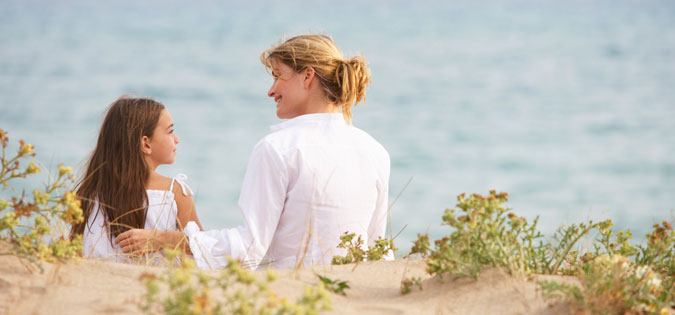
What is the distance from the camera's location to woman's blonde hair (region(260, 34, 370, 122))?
4.55 m

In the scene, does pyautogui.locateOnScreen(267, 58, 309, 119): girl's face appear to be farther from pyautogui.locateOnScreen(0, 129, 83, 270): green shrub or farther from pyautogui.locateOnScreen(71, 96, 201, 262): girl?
pyautogui.locateOnScreen(0, 129, 83, 270): green shrub

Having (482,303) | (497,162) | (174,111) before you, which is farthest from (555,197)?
(482,303)

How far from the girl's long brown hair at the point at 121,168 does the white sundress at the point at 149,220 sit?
43mm

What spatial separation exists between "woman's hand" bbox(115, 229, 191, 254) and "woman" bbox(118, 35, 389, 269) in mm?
12

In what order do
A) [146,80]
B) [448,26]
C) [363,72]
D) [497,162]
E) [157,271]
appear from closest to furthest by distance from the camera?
1. [157,271]
2. [363,72]
3. [497,162]
4. [146,80]
5. [448,26]

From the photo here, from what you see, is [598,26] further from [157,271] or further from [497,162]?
[157,271]

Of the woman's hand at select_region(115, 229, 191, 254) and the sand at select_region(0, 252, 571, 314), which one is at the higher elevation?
the woman's hand at select_region(115, 229, 191, 254)

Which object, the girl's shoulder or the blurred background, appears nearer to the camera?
the girl's shoulder

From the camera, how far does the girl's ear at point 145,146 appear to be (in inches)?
203

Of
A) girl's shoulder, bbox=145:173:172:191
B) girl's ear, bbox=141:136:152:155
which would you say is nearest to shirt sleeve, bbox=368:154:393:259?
girl's shoulder, bbox=145:173:172:191

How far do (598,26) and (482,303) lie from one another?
129 feet

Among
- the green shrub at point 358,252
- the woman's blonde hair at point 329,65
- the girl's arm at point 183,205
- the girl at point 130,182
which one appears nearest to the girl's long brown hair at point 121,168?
the girl at point 130,182

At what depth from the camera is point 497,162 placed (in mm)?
24906

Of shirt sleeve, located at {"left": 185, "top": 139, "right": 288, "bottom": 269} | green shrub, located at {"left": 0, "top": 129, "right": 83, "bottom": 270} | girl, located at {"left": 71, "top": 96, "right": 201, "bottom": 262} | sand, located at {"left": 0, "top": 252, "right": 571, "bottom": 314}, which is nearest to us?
sand, located at {"left": 0, "top": 252, "right": 571, "bottom": 314}
